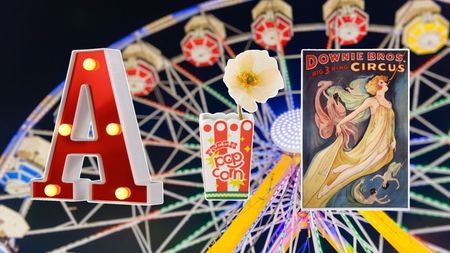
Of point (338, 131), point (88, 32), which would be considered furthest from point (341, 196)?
point (88, 32)

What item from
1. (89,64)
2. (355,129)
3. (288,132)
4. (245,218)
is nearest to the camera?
(355,129)

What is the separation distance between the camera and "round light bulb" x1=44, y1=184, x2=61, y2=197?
310cm

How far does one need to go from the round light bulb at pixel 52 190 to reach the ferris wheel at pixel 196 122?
2.19 metres

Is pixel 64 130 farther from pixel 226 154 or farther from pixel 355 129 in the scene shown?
pixel 355 129

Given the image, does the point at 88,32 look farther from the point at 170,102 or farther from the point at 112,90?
the point at 112,90

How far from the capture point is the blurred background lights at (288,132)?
14.5 feet

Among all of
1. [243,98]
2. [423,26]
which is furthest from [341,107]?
[423,26]

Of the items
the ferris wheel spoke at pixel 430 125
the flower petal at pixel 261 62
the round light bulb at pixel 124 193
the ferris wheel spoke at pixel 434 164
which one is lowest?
the round light bulb at pixel 124 193

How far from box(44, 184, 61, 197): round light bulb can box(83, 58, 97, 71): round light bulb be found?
2.19ft

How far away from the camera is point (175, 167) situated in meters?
5.37

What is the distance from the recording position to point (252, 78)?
2783 millimetres

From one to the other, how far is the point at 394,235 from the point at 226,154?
1.17 m

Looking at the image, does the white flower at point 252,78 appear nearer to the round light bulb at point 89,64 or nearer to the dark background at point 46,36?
the round light bulb at point 89,64

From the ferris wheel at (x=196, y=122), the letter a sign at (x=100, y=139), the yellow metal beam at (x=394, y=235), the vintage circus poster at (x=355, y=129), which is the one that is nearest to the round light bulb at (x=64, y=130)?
the letter a sign at (x=100, y=139)
